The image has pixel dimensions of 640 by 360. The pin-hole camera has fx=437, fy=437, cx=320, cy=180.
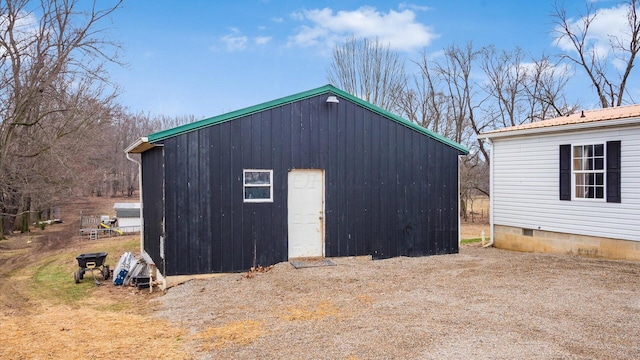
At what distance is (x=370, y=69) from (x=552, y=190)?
50.4ft

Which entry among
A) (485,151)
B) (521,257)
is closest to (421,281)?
(521,257)

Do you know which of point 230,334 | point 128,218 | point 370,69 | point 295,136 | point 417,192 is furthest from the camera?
point 370,69

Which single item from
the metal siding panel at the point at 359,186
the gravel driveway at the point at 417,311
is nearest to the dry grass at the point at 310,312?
the gravel driveway at the point at 417,311

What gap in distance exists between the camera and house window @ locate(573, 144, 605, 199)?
30.2 feet

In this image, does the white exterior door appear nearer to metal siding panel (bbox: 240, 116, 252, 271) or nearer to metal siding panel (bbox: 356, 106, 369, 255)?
metal siding panel (bbox: 356, 106, 369, 255)

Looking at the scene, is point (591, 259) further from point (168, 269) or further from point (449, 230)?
point (168, 269)

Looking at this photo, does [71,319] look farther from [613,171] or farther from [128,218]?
[128,218]

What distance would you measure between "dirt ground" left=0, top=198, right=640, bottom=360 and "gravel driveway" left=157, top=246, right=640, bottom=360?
0.02 metres

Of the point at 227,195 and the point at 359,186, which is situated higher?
the point at 359,186

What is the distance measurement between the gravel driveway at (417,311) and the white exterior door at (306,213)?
0.55 metres

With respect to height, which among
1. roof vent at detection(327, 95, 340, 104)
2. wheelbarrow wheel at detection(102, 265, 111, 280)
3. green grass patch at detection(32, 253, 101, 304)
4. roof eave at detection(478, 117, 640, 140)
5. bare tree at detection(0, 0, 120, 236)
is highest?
bare tree at detection(0, 0, 120, 236)

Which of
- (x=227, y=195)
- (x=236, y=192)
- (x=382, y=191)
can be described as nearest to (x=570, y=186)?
(x=382, y=191)

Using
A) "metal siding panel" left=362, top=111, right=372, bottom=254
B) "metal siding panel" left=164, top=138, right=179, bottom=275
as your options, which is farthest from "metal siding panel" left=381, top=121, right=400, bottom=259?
"metal siding panel" left=164, top=138, right=179, bottom=275

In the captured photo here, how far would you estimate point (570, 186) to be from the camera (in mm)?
9656
